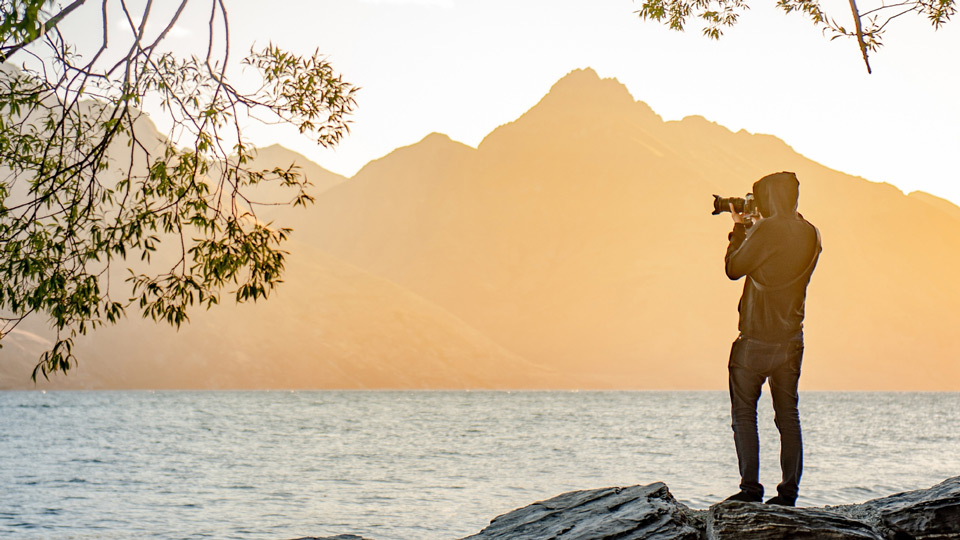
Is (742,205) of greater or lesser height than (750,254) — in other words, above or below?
above

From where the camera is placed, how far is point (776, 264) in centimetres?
732

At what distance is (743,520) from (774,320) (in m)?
1.79

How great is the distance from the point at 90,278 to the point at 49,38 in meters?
2.70

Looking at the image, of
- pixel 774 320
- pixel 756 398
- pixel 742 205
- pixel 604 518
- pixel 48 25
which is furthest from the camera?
pixel 742 205

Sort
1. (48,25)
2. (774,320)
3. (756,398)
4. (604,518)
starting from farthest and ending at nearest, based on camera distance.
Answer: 1. (756,398)
2. (774,320)
3. (604,518)
4. (48,25)

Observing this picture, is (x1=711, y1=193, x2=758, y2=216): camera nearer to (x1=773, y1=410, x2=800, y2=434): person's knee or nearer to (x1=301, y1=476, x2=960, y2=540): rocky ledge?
(x1=773, y1=410, x2=800, y2=434): person's knee

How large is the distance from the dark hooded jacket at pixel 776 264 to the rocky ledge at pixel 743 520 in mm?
1558

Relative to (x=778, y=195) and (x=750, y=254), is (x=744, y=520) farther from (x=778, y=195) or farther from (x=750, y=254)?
(x=778, y=195)

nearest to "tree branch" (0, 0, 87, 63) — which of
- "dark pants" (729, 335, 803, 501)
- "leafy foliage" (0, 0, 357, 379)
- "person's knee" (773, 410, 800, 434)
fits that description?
"leafy foliage" (0, 0, 357, 379)

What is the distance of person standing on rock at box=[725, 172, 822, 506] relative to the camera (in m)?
7.30

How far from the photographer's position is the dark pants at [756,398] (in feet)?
24.0

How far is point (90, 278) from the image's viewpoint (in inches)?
385

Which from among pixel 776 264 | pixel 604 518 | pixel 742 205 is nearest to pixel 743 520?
pixel 604 518

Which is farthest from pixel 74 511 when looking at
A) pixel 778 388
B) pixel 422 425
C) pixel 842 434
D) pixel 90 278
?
pixel 842 434
